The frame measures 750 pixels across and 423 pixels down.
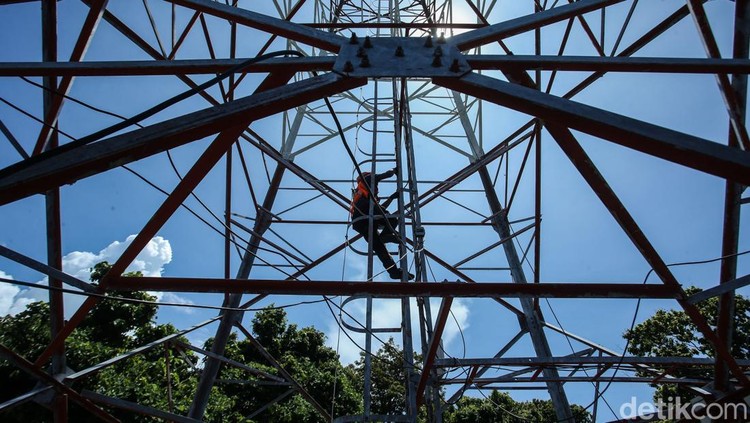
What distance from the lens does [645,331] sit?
2303cm

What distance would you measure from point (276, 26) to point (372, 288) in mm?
2240

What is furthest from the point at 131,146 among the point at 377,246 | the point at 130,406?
the point at 377,246

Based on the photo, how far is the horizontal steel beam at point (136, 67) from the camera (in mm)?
2791

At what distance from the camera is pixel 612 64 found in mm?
2756

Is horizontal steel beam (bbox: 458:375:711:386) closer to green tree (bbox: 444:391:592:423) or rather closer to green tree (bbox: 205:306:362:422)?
green tree (bbox: 205:306:362:422)

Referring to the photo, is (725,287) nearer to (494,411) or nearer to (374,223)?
(374,223)

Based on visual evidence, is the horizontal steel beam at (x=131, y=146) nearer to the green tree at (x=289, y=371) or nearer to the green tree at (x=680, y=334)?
the green tree at (x=289, y=371)

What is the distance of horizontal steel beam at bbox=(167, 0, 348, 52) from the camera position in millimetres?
3223

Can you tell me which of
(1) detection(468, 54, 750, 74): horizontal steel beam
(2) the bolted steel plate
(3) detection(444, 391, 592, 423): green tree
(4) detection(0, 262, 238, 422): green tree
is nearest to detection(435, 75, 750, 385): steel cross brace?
(2) the bolted steel plate

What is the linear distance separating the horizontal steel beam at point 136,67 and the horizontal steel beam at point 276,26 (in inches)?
12.5

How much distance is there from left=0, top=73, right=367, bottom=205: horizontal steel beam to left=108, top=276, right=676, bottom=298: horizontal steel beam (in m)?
1.81

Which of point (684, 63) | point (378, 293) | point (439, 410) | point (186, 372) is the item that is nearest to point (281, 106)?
point (378, 293)

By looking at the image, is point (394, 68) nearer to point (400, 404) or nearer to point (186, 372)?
point (186, 372)

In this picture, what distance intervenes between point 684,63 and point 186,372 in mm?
17123
